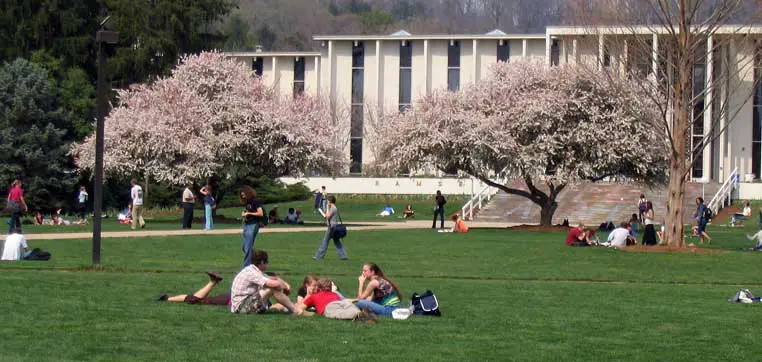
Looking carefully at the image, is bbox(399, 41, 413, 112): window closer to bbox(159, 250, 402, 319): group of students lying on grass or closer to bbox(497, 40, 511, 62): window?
bbox(497, 40, 511, 62): window

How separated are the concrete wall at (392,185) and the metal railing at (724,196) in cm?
1636

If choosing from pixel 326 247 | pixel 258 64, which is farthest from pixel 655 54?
pixel 258 64

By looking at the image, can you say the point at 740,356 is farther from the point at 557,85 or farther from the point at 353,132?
the point at 353,132

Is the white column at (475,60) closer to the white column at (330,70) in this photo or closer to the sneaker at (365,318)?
the white column at (330,70)

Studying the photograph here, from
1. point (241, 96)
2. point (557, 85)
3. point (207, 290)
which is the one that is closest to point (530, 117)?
point (557, 85)

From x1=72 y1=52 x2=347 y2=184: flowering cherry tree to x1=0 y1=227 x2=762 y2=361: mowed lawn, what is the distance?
19068 millimetres

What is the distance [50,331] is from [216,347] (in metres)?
2.18

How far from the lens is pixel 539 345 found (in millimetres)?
14680

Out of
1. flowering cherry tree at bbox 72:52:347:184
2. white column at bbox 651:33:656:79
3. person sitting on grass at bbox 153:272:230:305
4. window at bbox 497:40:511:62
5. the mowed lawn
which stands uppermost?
window at bbox 497:40:511:62

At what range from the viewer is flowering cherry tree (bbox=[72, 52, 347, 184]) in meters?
52.2

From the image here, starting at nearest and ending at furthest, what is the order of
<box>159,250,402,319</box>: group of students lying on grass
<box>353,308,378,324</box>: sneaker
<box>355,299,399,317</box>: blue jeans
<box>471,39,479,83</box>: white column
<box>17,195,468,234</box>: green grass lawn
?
1. <box>353,308,378,324</box>: sneaker
2. <box>159,250,402,319</box>: group of students lying on grass
3. <box>355,299,399,317</box>: blue jeans
4. <box>17,195,468,234</box>: green grass lawn
5. <box>471,39,479,83</box>: white column

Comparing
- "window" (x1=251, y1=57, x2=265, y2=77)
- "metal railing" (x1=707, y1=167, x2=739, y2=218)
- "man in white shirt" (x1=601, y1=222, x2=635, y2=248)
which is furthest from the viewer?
"window" (x1=251, y1=57, x2=265, y2=77)

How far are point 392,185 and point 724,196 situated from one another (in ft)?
78.4

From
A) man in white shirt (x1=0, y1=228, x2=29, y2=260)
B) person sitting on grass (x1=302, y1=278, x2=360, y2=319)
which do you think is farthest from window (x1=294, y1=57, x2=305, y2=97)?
person sitting on grass (x1=302, y1=278, x2=360, y2=319)
